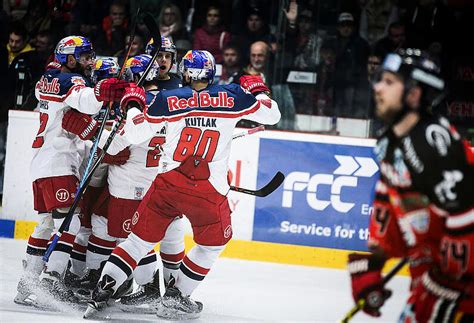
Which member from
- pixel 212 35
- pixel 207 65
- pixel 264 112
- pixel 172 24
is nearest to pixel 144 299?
pixel 264 112

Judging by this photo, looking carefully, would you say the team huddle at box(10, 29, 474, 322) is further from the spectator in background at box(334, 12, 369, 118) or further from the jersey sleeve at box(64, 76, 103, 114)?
the spectator in background at box(334, 12, 369, 118)

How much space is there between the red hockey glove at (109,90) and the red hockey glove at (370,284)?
7.46 feet

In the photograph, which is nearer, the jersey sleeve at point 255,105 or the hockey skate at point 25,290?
the jersey sleeve at point 255,105

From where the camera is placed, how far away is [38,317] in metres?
5.04

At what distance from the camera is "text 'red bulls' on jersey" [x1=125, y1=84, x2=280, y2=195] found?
4.93 meters

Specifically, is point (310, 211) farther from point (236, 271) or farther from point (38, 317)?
point (38, 317)

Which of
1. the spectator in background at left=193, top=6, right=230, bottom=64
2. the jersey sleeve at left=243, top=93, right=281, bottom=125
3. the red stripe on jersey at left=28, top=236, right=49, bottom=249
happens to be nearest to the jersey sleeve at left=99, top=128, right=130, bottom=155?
the red stripe on jersey at left=28, top=236, right=49, bottom=249

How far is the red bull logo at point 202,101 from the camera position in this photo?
495 cm

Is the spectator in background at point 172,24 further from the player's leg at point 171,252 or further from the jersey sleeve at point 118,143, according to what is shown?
the player's leg at point 171,252

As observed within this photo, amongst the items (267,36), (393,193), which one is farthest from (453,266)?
(267,36)

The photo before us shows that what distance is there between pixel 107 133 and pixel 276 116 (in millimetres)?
1111

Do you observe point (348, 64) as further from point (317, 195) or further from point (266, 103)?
point (266, 103)

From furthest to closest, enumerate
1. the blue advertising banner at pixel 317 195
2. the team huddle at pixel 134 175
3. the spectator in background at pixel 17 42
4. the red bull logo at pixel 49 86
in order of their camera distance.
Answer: the spectator in background at pixel 17 42 < the blue advertising banner at pixel 317 195 < the red bull logo at pixel 49 86 < the team huddle at pixel 134 175

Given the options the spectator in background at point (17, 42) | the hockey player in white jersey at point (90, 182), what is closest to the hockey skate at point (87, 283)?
the hockey player in white jersey at point (90, 182)
